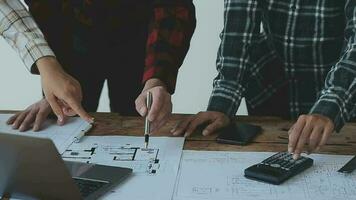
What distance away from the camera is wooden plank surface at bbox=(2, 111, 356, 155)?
119cm

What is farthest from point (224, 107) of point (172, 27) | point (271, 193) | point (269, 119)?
point (271, 193)

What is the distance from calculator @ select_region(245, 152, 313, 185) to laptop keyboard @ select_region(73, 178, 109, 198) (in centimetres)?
27

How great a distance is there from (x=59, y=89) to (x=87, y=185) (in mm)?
339

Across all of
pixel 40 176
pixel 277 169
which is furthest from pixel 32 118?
pixel 277 169

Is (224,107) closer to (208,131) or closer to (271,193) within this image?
(208,131)

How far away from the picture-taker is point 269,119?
138 centimetres

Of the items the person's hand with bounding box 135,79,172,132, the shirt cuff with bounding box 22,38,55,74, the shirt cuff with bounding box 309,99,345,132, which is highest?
the shirt cuff with bounding box 22,38,55,74

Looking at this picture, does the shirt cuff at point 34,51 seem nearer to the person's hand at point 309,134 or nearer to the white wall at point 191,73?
the person's hand at point 309,134

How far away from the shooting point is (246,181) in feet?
3.29

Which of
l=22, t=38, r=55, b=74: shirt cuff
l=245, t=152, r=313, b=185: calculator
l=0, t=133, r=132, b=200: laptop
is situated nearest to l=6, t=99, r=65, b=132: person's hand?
l=22, t=38, r=55, b=74: shirt cuff

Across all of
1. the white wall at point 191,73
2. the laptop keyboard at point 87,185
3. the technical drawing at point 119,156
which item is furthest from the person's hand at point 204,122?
the white wall at point 191,73

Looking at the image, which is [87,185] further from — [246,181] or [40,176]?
[246,181]

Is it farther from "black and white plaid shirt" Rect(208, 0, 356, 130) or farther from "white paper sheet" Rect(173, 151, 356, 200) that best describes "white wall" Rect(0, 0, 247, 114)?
"white paper sheet" Rect(173, 151, 356, 200)

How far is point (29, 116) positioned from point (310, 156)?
2.19 feet
